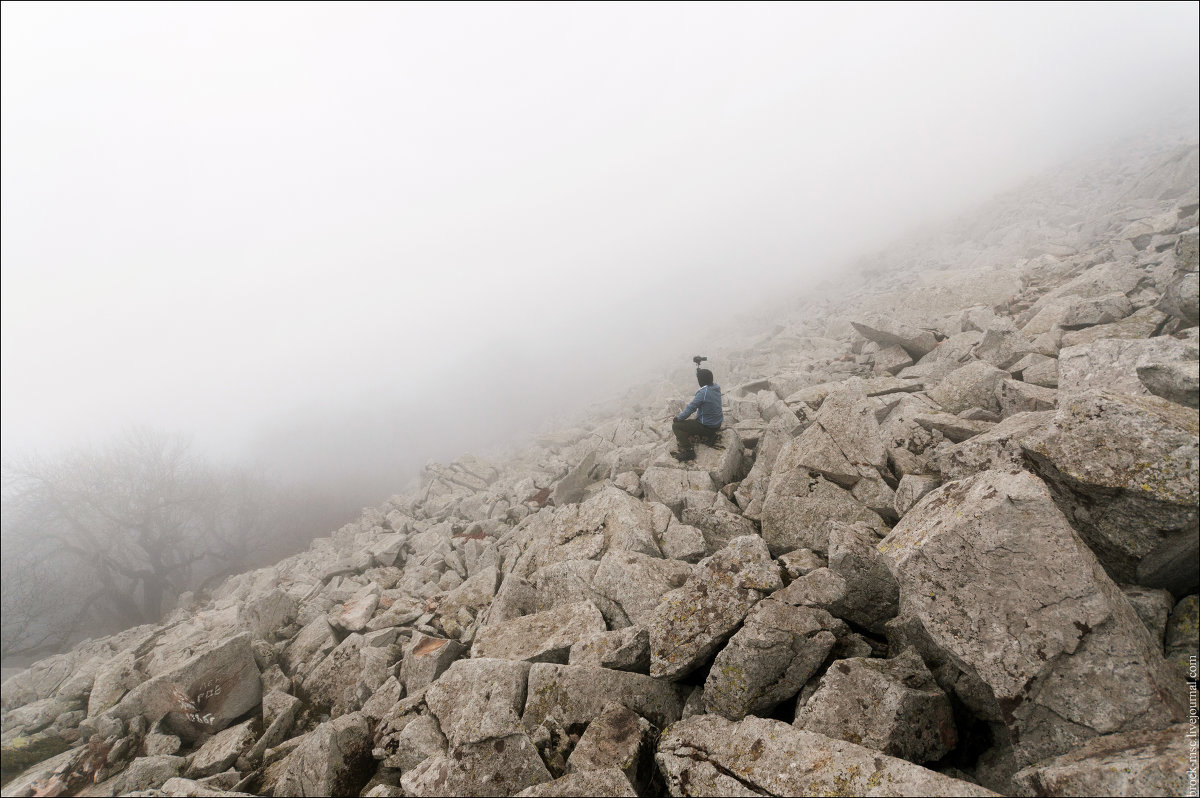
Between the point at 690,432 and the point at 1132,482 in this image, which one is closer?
the point at 1132,482

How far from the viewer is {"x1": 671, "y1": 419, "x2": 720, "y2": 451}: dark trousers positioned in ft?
46.6

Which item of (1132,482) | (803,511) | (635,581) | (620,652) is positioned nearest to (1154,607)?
(1132,482)

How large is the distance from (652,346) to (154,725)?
6498 cm

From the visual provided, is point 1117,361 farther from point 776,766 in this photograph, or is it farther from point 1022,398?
point 776,766

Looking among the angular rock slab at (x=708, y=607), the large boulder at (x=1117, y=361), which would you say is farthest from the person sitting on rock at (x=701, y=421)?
the large boulder at (x=1117, y=361)

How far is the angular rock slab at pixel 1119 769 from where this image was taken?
11.3 ft

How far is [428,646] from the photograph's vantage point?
10.1 metres

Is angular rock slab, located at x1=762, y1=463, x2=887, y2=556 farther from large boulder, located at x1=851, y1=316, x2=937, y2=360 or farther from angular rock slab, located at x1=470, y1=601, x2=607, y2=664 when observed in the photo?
large boulder, located at x1=851, y1=316, x2=937, y2=360

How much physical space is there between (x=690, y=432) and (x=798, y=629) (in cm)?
861

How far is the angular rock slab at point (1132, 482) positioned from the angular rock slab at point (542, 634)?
24.2 feet

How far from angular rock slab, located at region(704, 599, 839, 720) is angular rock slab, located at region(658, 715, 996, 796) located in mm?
501

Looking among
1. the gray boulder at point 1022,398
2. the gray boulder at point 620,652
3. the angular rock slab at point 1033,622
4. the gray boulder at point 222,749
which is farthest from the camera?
the gray boulder at point 1022,398

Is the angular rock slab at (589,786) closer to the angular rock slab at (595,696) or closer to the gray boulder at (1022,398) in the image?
the angular rock slab at (595,696)

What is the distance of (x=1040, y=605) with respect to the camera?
480cm
